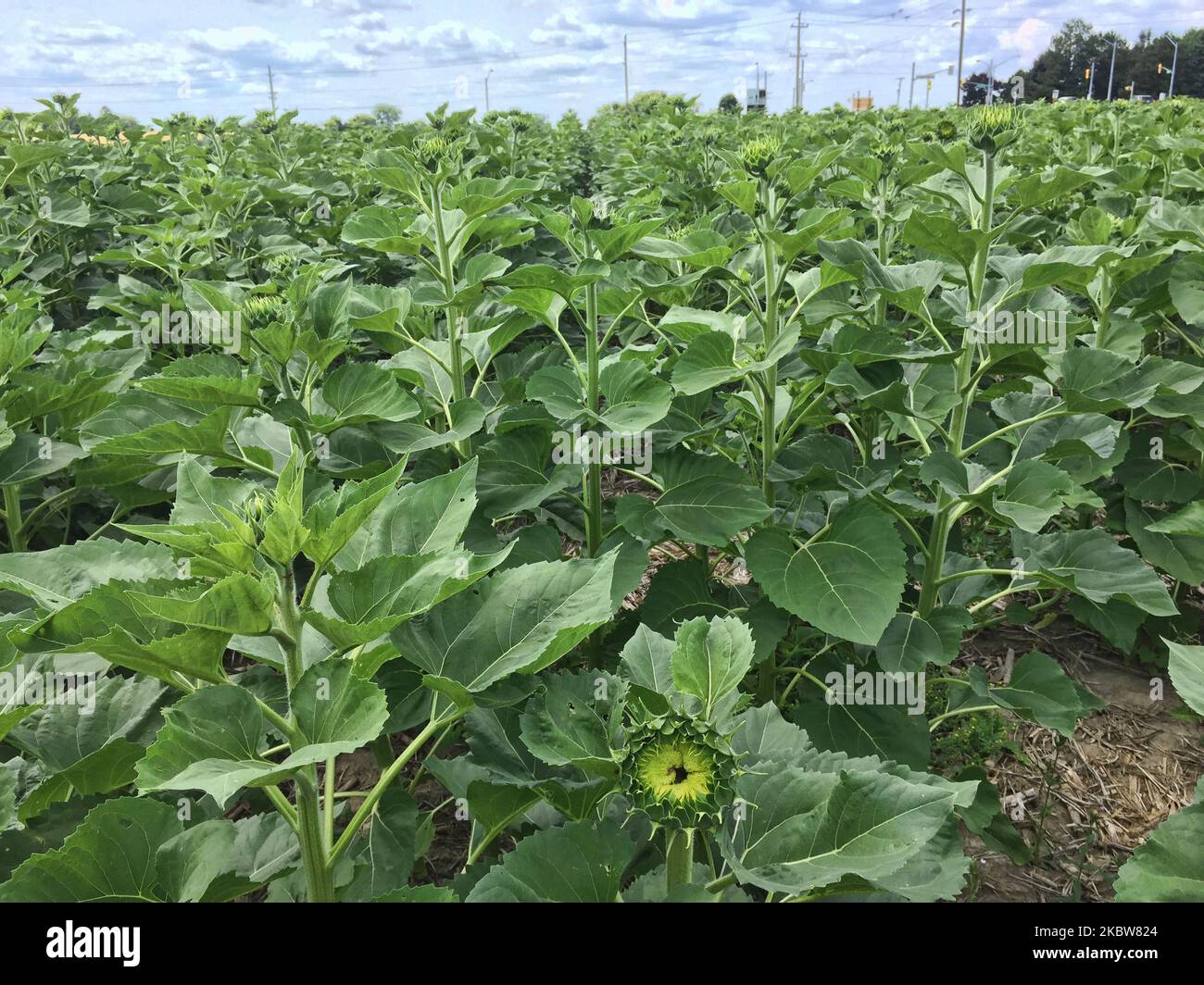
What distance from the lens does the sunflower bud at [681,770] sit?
1102mm

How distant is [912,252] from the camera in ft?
16.0

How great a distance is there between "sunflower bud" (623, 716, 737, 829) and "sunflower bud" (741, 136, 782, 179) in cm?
199

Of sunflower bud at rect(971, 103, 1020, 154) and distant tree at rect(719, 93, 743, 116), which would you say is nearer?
sunflower bud at rect(971, 103, 1020, 154)

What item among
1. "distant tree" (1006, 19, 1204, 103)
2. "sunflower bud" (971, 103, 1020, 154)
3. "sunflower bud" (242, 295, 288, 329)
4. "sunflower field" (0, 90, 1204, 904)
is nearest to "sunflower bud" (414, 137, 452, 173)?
"sunflower field" (0, 90, 1204, 904)

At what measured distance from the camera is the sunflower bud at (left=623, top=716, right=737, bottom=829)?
110 cm

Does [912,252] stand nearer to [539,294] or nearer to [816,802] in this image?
[539,294]

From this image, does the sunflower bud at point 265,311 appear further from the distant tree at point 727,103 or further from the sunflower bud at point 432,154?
the distant tree at point 727,103

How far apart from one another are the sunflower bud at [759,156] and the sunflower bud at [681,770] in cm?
199

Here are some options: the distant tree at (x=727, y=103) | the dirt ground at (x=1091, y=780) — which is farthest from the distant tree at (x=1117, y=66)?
the dirt ground at (x=1091, y=780)

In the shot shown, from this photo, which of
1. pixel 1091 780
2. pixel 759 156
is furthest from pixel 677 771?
pixel 1091 780

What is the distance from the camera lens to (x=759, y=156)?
8.50ft

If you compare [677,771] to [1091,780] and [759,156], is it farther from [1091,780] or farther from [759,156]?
[1091,780]

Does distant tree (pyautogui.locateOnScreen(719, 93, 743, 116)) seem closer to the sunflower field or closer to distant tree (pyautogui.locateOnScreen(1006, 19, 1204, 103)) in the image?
the sunflower field
